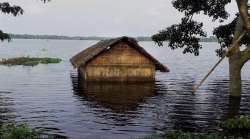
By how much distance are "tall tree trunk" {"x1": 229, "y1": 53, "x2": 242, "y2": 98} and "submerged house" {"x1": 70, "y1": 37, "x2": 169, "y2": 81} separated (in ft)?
36.4

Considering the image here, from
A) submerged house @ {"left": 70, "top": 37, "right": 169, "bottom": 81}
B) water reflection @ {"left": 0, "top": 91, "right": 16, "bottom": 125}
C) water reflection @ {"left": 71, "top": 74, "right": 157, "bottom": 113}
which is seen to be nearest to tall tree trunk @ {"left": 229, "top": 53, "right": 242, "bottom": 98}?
water reflection @ {"left": 71, "top": 74, "right": 157, "bottom": 113}

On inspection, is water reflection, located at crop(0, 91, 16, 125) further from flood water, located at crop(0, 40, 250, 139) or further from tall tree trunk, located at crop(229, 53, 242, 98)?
tall tree trunk, located at crop(229, 53, 242, 98)

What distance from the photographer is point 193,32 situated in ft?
122

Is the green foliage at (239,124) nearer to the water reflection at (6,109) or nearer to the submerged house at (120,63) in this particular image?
the water reflection at (6,109)

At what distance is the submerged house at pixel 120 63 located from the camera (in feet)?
150

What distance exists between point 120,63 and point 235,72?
47.9 feet

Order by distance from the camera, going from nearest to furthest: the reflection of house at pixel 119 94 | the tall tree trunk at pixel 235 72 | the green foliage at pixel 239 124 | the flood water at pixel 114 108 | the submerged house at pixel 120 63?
the green foliage at pixel 239 124 → the flood water at pixel 114 108 → the reflection of house at pixel 119 94 → the tall tree trunk at pixel 235 72 → the submerged house at pixel 120 63

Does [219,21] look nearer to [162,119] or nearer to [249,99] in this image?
[249,99]

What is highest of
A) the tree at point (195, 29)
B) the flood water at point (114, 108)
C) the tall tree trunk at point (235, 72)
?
the tree at point (195, 29)

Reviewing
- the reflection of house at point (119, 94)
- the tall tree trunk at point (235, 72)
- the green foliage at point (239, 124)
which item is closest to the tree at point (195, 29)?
the tall tree trunk at point (235, 72)

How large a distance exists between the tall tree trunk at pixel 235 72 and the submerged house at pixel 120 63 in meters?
11.1

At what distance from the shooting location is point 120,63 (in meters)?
46.3

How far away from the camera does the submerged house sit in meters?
45.6

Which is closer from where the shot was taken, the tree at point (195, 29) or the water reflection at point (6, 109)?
the water reflection at point (6, 109)
